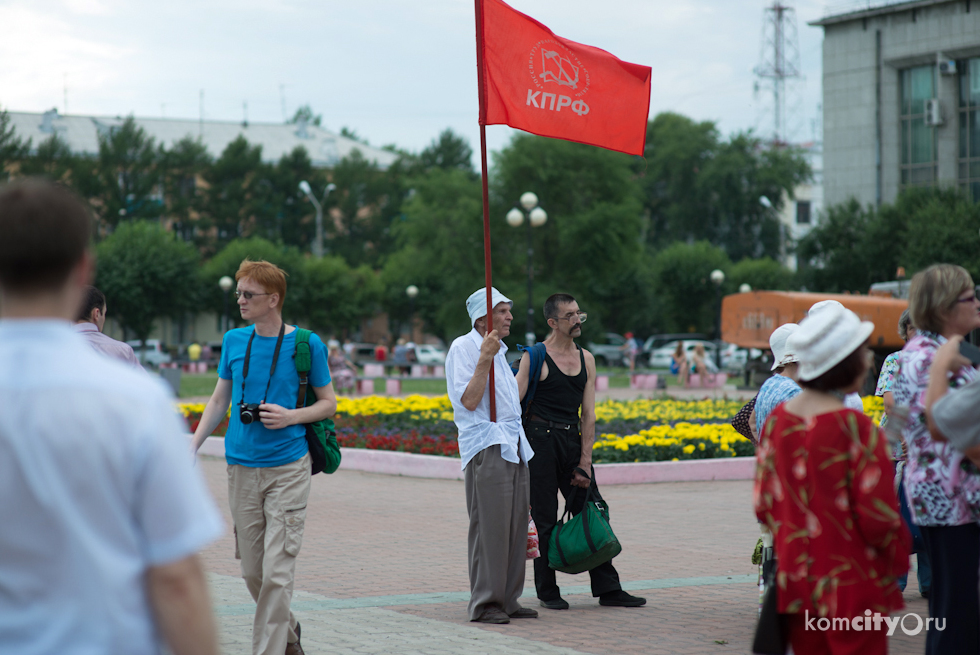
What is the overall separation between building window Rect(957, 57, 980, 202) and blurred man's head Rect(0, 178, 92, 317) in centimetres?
5142

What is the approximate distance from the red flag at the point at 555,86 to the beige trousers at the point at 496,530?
2.27 meters

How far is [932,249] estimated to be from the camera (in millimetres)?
43062

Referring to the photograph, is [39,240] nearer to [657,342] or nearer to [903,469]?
[903,469]

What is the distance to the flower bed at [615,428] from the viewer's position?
1339cm

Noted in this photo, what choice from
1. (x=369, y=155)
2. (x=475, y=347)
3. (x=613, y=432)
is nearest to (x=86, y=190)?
(x=369, y=155)

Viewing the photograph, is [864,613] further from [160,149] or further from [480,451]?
[160,149]

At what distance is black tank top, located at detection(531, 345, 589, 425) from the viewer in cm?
675

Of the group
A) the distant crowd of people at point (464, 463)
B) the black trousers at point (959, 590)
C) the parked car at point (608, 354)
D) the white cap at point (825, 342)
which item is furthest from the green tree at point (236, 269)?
the white cap at point (825, 342)

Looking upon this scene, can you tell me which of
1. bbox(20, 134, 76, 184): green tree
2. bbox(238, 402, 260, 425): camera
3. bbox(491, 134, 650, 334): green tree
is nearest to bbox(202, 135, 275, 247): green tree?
bbox(20, 134, 76, 184): green tree

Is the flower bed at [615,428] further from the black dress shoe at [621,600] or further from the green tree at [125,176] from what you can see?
the green tree at [125,176]

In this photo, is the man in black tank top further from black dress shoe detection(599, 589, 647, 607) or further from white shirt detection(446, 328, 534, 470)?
white shirt detection(446, 328, 534, 470)

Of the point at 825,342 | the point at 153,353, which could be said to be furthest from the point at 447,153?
the point at 825,342

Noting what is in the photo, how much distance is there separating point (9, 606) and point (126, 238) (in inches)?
2469

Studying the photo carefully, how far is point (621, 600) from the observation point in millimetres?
6527
